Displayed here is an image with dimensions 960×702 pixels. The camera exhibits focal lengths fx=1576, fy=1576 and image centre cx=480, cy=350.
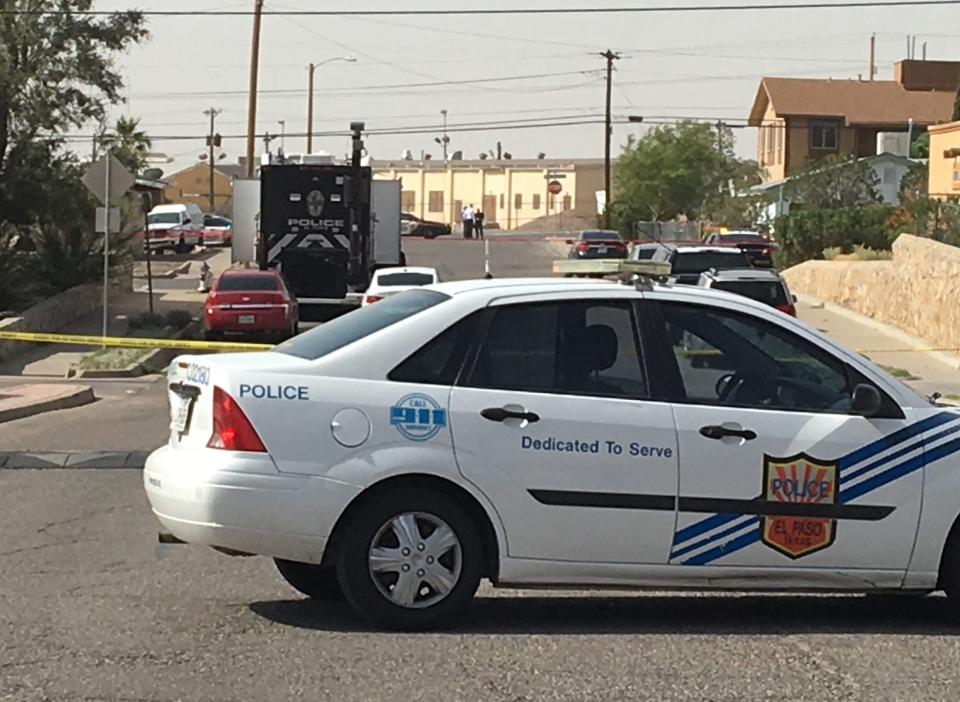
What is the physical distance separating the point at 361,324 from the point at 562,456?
3.98 ft

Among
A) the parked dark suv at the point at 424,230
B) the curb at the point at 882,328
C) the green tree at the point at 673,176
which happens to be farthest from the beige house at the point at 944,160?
the green tree at the point at 673,176

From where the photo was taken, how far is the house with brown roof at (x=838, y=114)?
81.2 m

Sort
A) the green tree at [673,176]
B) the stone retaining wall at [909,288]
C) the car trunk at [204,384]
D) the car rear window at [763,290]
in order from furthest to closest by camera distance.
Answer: the green tree at [673,176] → the stone retaining wall at [909,288] → the car rear window at [763,290] → the car trunk at [204,384]

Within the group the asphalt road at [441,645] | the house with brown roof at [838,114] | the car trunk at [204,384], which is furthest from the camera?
the house with brown roof at [838,114]

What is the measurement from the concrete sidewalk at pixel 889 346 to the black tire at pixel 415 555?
14387mm

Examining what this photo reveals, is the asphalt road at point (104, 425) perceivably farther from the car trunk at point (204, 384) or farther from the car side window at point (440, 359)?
the car side window at point (440, 359)

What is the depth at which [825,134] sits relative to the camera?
269ft

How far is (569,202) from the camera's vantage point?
11344cm

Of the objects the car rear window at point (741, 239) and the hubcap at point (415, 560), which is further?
the car rear window at point (741, 239)

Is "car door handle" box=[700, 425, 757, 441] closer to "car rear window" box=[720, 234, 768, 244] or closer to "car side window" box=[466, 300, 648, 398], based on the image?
"car side window" box=[466, 300, 648, 398]

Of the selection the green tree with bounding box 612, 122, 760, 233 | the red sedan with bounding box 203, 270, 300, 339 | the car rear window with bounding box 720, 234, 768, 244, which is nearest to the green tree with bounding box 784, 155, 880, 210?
the car rear window with bounding box 720, 234, 768, 244

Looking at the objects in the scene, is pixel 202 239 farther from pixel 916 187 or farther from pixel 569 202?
pixel 569 202

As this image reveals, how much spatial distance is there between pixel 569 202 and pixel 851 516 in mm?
106737

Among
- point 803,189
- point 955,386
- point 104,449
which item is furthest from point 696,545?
point 803,189
